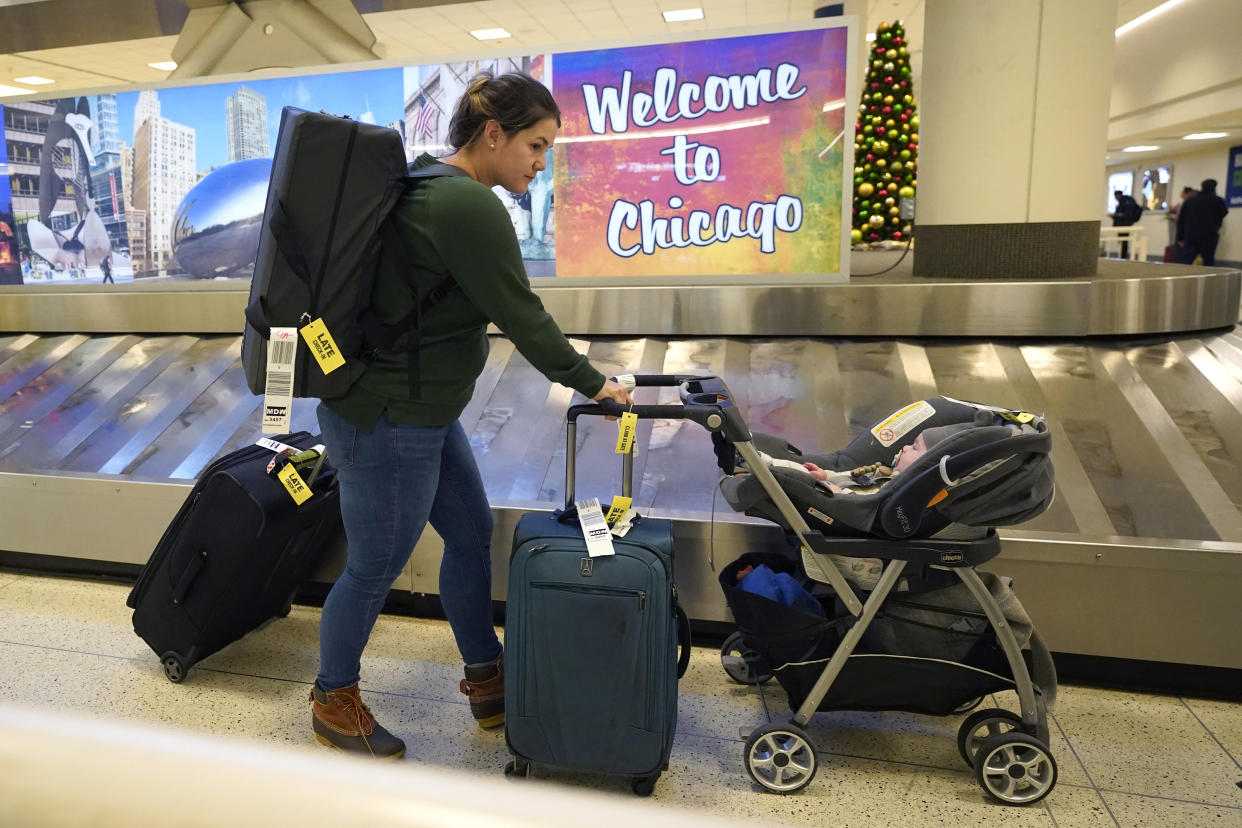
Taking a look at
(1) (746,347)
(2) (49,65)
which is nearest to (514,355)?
(1) (746,347)

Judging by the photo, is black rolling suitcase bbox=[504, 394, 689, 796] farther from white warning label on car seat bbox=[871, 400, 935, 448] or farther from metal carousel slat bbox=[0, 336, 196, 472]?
metal carousel slat bbox=[0, 336, 196, 472]

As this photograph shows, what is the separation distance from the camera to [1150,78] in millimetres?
15250

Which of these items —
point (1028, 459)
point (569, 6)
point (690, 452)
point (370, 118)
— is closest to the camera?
point (1028, 459)

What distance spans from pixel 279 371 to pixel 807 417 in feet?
6.19

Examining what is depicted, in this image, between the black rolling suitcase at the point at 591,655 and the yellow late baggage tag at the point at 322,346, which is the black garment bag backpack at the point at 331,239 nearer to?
the yellow late baggage tag at the point at 322,346

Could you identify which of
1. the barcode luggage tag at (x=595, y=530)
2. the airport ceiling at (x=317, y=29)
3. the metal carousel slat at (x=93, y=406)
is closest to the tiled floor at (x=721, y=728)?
the barcode luggage tag at (x=595, y=530)

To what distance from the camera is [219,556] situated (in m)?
2.55

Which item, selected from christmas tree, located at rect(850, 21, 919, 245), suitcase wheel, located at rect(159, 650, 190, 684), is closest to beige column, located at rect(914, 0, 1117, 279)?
suitcase wheel, located at rect(159, 650, 190, 684)

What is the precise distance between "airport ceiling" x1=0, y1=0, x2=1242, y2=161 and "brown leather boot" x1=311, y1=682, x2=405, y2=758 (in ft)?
8.81

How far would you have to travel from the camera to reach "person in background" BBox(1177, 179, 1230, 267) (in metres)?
12.9

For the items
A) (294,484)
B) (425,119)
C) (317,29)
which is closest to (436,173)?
(294,484)

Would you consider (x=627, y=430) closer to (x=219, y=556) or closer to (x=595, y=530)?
(x=595, y=530)

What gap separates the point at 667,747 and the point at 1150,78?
17.6 m

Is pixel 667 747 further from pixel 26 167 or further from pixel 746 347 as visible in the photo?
pixel 26 167
